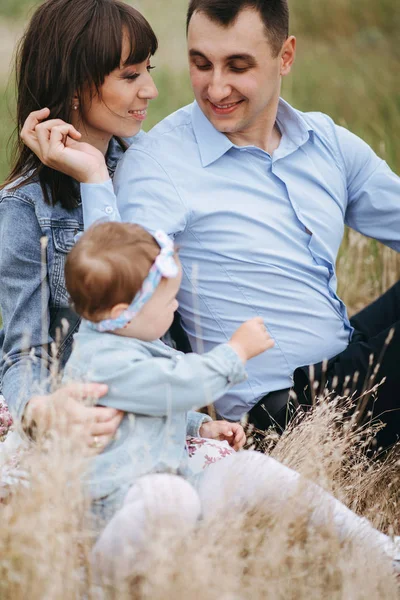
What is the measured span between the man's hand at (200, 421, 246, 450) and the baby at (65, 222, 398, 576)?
34 centimetres

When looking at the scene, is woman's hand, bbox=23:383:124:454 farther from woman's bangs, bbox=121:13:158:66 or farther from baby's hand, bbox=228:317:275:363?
woman's bangs, bbox=121:13:158:66

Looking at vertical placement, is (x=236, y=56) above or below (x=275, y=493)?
above

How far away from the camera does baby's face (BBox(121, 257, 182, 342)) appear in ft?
8.00

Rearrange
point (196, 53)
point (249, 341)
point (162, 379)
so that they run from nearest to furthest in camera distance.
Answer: point (162, 379) → point (249, 341) → point (196, 53)

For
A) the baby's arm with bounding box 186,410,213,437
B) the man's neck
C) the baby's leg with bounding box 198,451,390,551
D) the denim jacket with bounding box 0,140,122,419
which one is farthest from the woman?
the baby's leg with bounding box 198,451,390,551

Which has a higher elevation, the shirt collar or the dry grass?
the shirt collar

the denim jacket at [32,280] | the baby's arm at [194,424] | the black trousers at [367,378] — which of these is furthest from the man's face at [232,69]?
the baby's arm at [194,424]

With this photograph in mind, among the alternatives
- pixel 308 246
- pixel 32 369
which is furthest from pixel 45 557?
pixel 308 246

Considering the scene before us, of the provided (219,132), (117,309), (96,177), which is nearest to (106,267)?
(117,309)

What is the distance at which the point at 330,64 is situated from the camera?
8211 mm

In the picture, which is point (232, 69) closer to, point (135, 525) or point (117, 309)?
point (117, 309)

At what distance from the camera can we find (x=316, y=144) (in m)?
3.49

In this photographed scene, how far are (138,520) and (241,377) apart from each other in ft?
1.64

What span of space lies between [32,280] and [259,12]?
4.38ft
